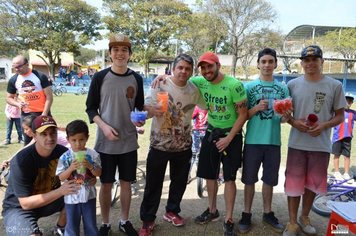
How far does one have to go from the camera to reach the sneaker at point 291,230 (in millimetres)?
3441

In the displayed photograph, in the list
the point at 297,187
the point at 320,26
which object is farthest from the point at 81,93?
the point at 320,26

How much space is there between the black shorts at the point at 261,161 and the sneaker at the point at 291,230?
496 millimetres

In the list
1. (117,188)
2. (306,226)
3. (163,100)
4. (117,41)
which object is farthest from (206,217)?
(117,41)

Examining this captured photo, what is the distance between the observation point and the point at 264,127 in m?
3.46

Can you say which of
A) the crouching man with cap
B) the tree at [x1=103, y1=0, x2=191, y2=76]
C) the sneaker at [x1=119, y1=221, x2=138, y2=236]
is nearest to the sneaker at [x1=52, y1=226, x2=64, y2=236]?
the crouching man with cap

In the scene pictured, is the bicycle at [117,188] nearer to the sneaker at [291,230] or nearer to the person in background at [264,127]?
the person in background at [264,127]

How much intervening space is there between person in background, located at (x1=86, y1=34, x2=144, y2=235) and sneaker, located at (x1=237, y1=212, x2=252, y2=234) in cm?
119

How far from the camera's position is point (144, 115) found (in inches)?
115

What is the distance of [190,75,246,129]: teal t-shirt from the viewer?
10.9 feet

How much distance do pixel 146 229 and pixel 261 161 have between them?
1.49 m

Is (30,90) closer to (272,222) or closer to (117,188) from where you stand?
(117,188)

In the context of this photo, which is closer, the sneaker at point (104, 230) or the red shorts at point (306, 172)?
the sneaker at point (104, 230)

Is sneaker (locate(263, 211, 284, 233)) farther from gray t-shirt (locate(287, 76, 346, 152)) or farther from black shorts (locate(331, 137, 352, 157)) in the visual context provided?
black shorts (locate(331, 137, 352, 157))

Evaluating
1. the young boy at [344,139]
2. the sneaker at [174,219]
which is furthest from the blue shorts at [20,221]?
the young boy at [344,139]
